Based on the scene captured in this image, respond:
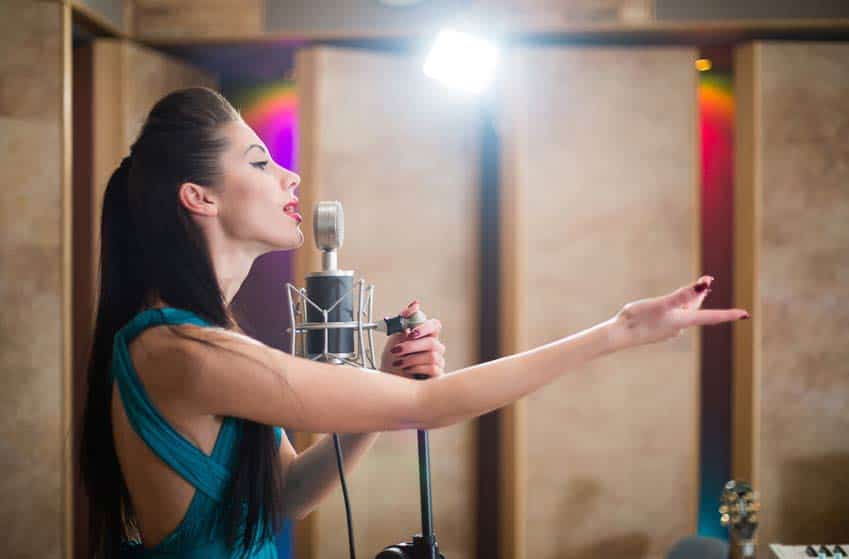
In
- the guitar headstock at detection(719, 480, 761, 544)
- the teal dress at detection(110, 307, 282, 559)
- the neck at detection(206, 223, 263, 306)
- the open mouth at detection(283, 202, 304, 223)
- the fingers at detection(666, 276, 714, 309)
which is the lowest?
the guitar headstock at detection(719, 480, 761, 544)

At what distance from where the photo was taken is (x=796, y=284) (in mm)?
2873

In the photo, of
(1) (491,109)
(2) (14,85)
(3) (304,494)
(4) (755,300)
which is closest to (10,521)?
(2) (14,85)

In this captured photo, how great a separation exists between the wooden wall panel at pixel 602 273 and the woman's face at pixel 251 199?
1.78m

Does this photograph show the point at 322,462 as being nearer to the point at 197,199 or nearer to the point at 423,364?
the point at 423,364

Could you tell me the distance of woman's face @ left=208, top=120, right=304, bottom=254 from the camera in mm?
1158

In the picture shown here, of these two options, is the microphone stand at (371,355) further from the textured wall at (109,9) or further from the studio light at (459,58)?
the textured wall at (109,9)

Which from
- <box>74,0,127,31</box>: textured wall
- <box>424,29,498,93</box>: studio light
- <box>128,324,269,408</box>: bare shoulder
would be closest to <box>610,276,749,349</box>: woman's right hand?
<box>128,324,269,408</box>: bare shoulder

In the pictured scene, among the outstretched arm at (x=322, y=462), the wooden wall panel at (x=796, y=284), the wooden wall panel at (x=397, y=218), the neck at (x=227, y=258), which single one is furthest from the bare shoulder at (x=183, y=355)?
the wooden wall panel at (x=796, y=284)

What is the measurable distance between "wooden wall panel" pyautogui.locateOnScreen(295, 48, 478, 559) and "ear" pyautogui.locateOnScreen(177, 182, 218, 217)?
1719 millimetres

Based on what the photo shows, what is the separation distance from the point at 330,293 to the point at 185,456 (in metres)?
0.29

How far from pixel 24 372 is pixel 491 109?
1895mm

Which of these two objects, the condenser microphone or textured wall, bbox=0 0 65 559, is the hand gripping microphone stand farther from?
textured wall, bbox=0 0 65 559

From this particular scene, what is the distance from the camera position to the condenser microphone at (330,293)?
105 centimetres

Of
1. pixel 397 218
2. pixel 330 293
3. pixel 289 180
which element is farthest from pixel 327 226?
pixel 397 218
